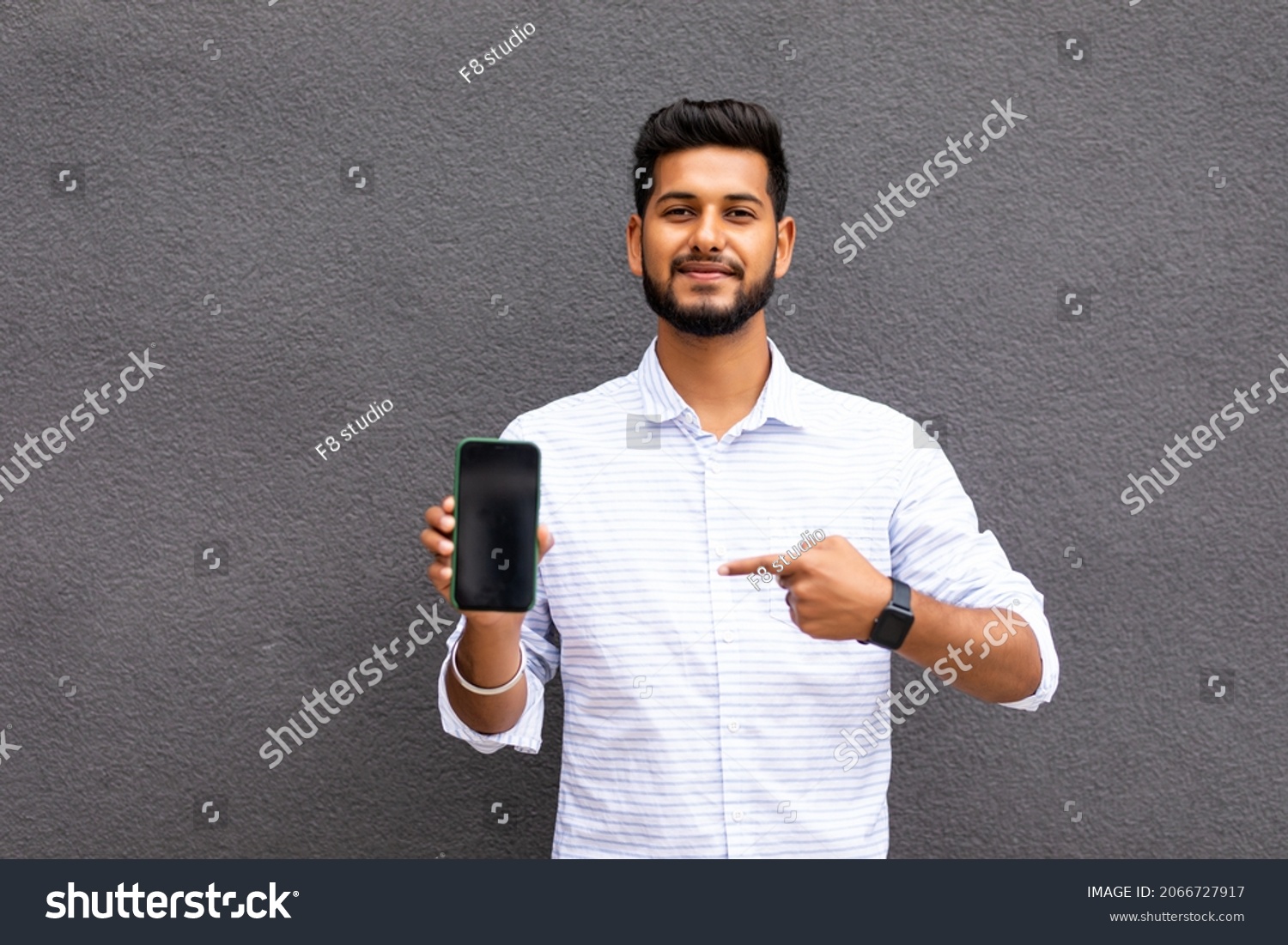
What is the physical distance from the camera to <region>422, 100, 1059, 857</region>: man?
1240mm

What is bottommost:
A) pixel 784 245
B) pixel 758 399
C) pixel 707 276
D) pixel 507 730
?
pixel 507 730

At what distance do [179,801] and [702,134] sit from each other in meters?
1.23

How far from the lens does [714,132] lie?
137 centimetres

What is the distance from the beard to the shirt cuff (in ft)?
1.41

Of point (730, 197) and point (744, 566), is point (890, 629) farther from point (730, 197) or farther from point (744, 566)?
point (730, 197)

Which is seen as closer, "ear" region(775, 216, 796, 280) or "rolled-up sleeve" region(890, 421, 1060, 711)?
"rolled-up sleeve" region(890, 421, 1060, 711)

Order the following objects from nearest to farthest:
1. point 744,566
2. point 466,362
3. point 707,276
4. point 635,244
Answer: point 744,566, point 707,276, point 635,244, point 466,362

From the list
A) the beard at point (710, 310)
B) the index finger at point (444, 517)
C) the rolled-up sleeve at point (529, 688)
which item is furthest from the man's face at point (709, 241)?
the index finger at point (444, 517)

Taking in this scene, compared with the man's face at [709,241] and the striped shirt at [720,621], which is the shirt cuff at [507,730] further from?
the man's face at [709,241]

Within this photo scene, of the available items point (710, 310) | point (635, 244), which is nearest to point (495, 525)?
point (710, 310)

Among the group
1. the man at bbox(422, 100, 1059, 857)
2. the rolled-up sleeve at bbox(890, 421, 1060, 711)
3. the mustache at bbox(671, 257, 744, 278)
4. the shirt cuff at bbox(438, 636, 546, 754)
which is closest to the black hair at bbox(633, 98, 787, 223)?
the man at bbox(422, 100, 1059, 857)

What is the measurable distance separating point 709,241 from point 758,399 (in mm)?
202

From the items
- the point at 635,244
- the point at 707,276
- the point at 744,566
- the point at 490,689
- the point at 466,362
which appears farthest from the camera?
the point at 466,362

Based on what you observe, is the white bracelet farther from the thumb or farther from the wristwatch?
the wristwatch
